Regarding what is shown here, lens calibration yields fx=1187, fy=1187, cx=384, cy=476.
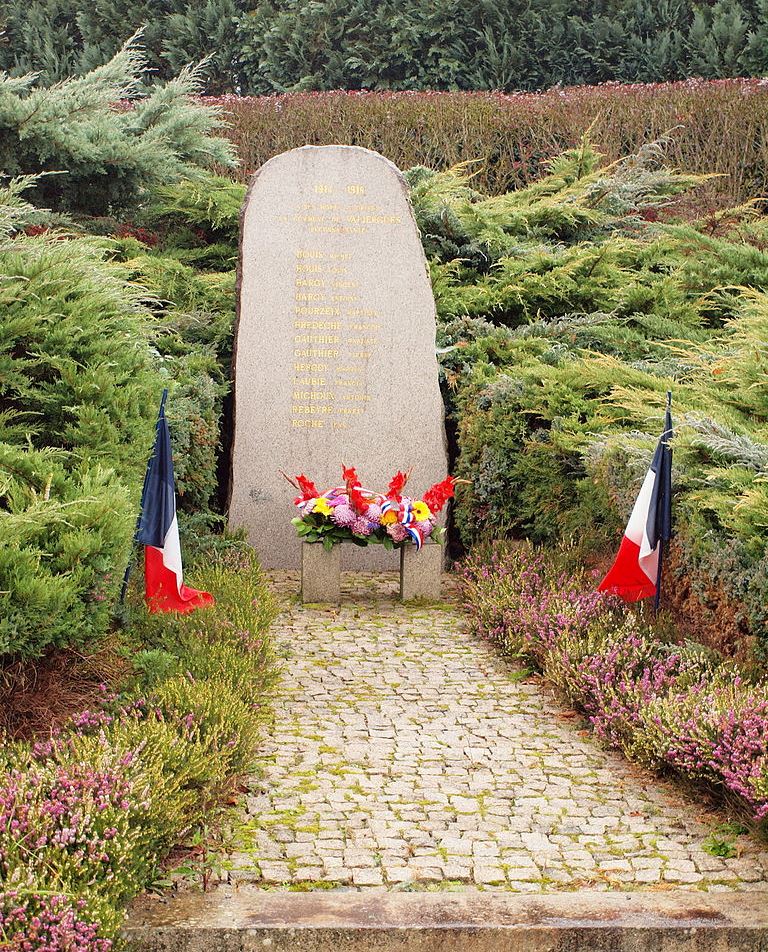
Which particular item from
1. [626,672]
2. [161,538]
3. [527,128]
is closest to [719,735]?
[626,672]

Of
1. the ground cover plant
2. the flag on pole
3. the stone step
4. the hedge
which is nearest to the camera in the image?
the ground cover plant

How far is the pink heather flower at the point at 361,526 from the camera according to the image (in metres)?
7.44

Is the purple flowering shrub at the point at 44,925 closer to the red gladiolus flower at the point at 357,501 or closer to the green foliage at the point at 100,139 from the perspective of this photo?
the red gladiolus flower at the point at 357,501

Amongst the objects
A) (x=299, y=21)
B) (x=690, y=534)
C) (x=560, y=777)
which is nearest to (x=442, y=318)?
(x=690, y=534)

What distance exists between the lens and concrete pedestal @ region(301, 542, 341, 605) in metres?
7.59

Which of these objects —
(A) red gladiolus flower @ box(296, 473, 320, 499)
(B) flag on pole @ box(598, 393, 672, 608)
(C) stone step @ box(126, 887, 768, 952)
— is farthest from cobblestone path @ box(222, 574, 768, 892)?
(A) red gladiolus flower @ box(296, 473, 320, 499)

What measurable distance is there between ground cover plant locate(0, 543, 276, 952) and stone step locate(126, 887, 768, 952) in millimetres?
235

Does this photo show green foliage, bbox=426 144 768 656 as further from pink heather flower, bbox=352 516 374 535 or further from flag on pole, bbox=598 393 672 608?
pink heather flower, bbox=352 516 374 535

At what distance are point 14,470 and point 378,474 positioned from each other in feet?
13.3

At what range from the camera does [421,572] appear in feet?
25.3

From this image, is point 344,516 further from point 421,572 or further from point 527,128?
point 527,128

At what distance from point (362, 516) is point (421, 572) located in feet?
1.89

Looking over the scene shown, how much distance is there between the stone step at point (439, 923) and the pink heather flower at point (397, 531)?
3762 millimetres

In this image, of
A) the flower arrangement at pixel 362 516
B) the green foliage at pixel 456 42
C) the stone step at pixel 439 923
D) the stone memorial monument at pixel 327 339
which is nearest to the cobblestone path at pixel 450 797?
the stone step at pixel 439 923
